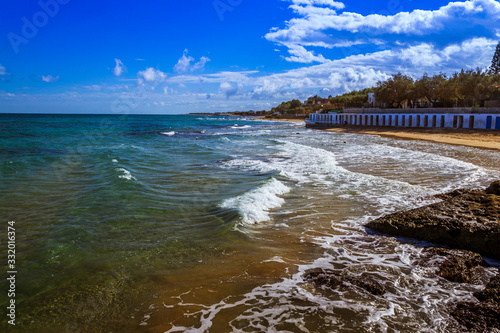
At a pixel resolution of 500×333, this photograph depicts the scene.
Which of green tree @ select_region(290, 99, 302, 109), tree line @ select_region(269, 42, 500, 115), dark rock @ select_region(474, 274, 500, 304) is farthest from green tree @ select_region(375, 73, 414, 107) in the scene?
green tree @ select_region(290, 99, 302, 109)

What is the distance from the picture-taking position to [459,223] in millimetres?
6145

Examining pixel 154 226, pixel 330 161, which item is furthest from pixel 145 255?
pixel 330 161

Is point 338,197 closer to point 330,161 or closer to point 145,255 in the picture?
point 145,255

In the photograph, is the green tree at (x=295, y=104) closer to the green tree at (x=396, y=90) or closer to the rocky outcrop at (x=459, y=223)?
the green tree at (x=396, y=90)

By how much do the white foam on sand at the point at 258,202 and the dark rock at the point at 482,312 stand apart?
481 cm

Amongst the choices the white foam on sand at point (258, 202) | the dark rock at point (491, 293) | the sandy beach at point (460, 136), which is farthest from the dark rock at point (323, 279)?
the sandy beach at point (460, 136)

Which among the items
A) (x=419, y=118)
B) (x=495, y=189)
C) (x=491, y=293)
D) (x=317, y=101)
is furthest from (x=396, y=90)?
(x=317, y=101)

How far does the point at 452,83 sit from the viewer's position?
44344 mm

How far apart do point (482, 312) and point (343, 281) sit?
5.91 ft

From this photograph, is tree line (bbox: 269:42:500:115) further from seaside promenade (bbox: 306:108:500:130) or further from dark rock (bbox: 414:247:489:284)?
dark rock (bbox: 414:247:489:284)

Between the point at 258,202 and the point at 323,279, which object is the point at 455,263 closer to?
the point at 323,279

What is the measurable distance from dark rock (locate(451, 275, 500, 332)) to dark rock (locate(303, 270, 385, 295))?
102 cm

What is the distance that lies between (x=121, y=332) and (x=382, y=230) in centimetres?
576

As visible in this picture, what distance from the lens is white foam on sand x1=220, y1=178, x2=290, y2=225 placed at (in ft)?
27.4
